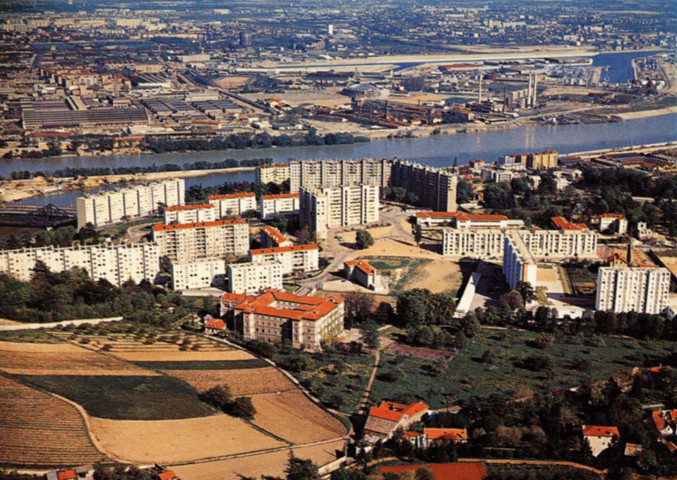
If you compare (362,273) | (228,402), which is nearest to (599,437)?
(228,402)

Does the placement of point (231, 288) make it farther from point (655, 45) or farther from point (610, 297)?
point (655, 45)

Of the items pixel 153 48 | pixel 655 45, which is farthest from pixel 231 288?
pixel 655 45

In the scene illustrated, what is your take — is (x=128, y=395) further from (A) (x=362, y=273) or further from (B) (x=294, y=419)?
(A) (x=362, y=273)

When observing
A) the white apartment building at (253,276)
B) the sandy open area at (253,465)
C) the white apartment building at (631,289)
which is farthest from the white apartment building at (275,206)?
the sandy open area at (253,465)

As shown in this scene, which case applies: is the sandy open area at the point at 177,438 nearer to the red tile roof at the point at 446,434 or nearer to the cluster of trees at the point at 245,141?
the red tile roof at the point at 446,434

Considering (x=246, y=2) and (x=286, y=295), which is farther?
(x=246, y=2)

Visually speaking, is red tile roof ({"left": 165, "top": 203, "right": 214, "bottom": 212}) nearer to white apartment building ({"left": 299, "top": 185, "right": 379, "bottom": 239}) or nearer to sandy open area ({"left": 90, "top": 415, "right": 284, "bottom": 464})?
white apartment building ({"left": 299, "top": 185, "right": 379, "bottom": 239})
